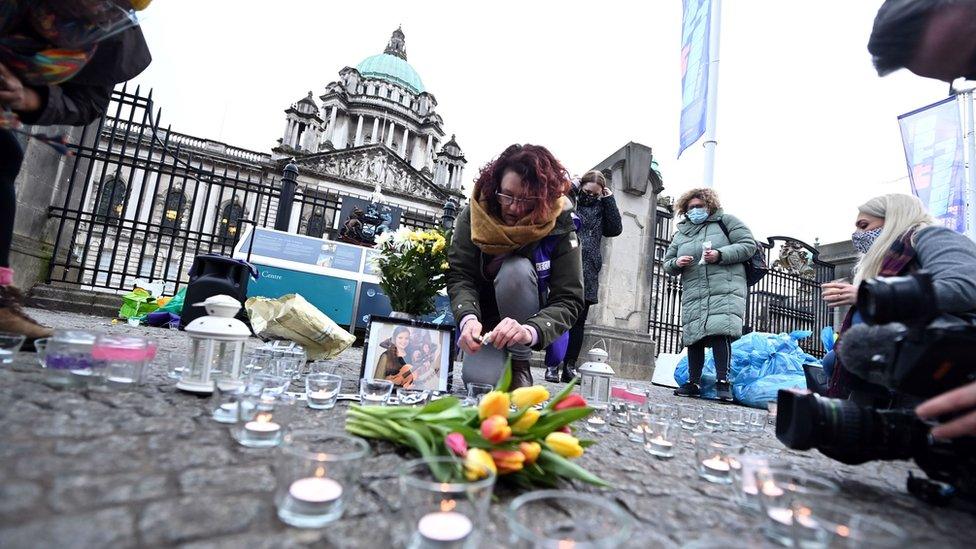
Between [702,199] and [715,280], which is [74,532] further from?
[702,199]

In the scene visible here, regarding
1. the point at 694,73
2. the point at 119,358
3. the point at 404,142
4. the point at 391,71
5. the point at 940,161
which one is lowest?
the point at 119,358

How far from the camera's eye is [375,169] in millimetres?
35438

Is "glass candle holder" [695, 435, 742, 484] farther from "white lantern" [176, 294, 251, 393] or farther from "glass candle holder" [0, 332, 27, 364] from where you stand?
"glass candle holder" [0, 332, 27, 364]

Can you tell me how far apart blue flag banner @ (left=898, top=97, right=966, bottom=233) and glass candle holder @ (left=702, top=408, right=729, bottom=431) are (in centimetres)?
995

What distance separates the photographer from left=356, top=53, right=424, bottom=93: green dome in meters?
55.1

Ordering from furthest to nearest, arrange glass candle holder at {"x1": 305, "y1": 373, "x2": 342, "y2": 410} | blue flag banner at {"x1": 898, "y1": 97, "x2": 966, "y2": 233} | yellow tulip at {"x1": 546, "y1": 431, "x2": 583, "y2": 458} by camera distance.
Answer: blue flag banner at {"x1": 898, "y1": 97, "x2": 966, "y2": 233} → glass candle holder at {"x1": 305, "y1": 373, "x2": 342, "y2": 410} → yellow tulip at {"x1": 546, "y1": 431, "x2": 583, "y2": 458}

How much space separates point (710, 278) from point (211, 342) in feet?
14.3

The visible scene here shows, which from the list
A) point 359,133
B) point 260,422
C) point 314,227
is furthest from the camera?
point 359,133

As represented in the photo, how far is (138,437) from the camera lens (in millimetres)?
1327

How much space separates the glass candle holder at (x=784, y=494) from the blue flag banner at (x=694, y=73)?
8111 mm

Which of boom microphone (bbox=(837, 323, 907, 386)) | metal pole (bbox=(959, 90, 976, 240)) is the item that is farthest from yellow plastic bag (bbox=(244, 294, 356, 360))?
metal pole (bbox=(959, 90, 976, 240))

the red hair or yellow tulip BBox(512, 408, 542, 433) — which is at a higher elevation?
the red hair

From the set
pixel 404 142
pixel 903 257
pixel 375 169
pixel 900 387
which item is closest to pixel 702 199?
pixel 903 257

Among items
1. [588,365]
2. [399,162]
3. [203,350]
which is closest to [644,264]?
[588,365]
